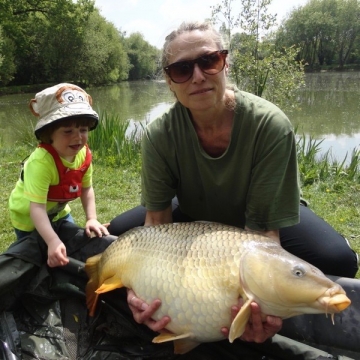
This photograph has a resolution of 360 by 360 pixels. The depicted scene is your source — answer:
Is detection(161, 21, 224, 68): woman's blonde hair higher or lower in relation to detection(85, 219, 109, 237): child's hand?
higher

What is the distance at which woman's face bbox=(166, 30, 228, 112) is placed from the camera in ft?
4.17

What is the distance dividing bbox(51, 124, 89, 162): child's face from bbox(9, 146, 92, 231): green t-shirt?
0.17 feet

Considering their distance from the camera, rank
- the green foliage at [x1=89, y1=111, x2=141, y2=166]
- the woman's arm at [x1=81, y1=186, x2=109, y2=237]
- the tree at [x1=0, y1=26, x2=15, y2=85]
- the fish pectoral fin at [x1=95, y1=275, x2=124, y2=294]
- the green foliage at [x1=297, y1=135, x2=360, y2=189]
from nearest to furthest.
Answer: the fish pectoral fin at [x1=95, y1=275, x2=124, y2=294] → the woman's arm at [x1=81, y1=186, x2=109, y2=237] → the green foliage at [x1=297, y1=135, x2=360, y2=189] → the green foliage at [x1=89, y1=111, x2=141, y2=166] → the tree at [x1=0, y1=26, x2=15, y2=85]

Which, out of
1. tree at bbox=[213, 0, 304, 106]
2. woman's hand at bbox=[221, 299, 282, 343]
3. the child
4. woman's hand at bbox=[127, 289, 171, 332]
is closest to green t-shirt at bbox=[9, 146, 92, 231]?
the child

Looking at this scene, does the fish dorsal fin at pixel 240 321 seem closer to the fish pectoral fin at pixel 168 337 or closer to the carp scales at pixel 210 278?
the carp scales at pixel 210 278

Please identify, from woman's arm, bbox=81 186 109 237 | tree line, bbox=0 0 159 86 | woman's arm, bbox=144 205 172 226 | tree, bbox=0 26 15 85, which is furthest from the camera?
tree line, bbox=0 0 159 86

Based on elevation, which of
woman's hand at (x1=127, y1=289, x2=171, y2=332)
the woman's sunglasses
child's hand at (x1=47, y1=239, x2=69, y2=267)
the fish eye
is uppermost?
the woman's sunglasses

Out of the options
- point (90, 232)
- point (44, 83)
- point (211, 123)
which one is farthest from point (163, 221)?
point (44, 83)

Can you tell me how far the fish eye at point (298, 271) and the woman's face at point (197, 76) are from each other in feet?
1.96

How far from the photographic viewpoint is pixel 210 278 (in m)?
1.03

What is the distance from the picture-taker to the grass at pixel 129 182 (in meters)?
2.62

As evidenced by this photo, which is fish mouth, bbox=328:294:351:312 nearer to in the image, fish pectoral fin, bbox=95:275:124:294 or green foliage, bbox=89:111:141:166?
fish pectoral fin, bbox=95:275:124:294

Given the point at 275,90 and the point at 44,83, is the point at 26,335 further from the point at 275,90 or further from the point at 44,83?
the point at 44,83

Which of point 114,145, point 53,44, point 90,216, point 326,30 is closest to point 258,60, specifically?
point 114,145
